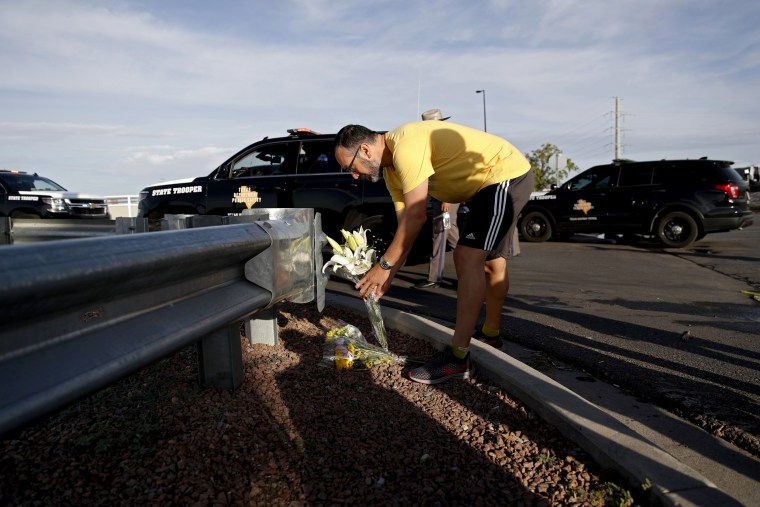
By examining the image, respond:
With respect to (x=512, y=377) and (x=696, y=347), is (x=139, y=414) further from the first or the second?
(x=696, y=347)

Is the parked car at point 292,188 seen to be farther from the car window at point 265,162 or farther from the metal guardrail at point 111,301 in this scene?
the metal guardrail at point 111,301

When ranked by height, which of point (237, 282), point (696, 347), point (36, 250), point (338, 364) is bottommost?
point (696, 347)

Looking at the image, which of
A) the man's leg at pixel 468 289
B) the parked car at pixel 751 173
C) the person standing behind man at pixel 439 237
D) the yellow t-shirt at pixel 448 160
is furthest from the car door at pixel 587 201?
the parked car at pixel 751 173

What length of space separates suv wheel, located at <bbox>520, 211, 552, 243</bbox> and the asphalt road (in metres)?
3.70

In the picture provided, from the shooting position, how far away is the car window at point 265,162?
848cm

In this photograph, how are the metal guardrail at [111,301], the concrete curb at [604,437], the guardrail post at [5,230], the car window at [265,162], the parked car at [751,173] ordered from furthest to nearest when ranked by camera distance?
the parked car at [751,173], the car window at [265,162], the guardrail post at [5,230], the concrete curb at [604,437], the metal guardrail at [111,301]

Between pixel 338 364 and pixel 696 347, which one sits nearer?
pixel 338 364

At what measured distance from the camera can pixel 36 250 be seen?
1179mm

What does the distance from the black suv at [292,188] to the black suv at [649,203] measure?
23.4 ft

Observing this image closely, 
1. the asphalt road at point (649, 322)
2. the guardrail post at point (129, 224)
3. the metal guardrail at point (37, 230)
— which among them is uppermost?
the guardrail post at point (129, 224)

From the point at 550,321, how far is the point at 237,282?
11.7 feet

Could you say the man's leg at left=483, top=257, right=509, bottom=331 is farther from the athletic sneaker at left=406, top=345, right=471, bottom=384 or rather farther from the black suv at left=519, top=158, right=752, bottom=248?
the black suv at left=519, top=158, right=752, bottom=248

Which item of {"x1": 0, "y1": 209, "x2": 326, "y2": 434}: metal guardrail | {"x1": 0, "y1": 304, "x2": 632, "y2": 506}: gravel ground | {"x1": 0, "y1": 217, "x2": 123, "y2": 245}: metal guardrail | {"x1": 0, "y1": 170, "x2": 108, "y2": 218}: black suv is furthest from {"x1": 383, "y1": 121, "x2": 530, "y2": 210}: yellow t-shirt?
{"x1": 0, "y1": 170, "x2": 108, "y2": 218}: black suv

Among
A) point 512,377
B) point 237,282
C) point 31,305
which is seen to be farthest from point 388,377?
point 31,305
